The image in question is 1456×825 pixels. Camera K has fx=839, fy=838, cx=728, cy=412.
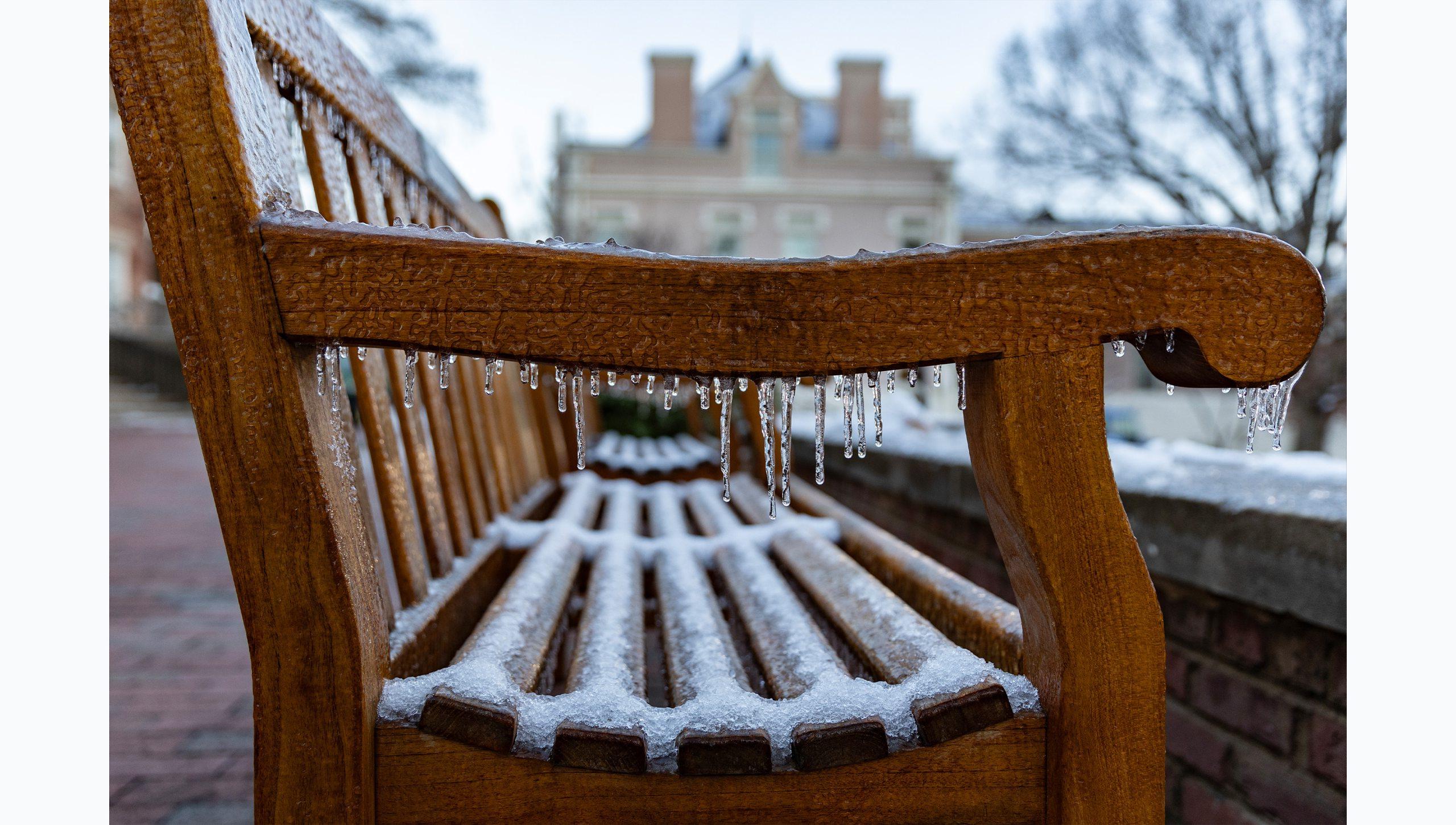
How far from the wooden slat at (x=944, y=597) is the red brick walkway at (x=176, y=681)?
3.60 feet

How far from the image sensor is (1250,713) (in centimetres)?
136

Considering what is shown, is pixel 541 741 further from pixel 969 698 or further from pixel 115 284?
pixel 115 284

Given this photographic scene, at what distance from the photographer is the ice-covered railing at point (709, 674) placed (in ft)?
2.18

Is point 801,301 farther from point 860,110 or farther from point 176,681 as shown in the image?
point 860,110

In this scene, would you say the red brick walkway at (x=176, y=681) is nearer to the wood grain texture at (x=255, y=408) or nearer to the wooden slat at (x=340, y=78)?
the wood grain texture at (x=255, y=408)

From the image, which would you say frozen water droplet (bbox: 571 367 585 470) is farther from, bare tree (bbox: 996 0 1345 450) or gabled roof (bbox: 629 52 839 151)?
gabled roof (bbox: 629 52 839 151)

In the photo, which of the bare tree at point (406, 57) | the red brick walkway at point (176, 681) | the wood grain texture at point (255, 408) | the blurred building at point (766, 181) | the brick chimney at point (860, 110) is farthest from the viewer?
the brick chimney at point (860, 110)

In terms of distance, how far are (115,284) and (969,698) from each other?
23.4 m

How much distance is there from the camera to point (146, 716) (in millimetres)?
1788

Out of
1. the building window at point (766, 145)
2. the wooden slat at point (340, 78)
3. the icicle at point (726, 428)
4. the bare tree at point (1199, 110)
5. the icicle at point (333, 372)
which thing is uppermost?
the building window at point (766, 145)

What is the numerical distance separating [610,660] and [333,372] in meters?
0.37

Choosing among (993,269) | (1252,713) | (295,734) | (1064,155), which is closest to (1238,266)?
(993,269)

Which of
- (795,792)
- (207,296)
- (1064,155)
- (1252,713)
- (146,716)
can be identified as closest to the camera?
(207,296)

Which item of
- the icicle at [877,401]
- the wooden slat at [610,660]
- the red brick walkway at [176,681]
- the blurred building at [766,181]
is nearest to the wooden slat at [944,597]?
the icicle at [877,401]
